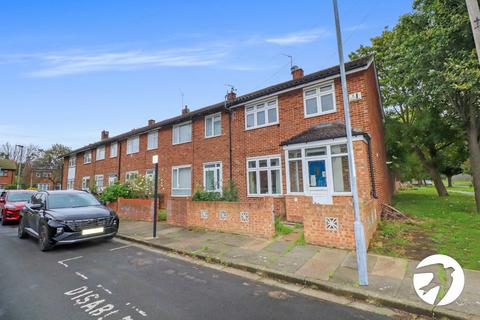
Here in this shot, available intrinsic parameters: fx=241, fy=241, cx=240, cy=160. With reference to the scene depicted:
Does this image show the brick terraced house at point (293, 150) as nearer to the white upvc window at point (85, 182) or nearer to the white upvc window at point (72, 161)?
the white upvc window at point (85, 182)

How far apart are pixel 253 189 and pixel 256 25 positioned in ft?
24.2

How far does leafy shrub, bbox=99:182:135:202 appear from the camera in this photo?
14008mm

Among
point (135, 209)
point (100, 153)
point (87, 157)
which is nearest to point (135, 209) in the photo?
point (135, 209)

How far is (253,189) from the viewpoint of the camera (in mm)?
12266

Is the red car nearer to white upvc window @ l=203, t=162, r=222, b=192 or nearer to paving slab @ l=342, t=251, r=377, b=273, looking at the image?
white upvc window @ l=203, t=162, r=222, b=192

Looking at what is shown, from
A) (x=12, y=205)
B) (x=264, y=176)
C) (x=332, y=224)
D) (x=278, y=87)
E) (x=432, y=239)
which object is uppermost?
(x=278, y=87)

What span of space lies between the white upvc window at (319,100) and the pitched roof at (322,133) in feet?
2.10

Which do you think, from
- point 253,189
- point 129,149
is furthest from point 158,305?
point 129,149

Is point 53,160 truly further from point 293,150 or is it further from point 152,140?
point 293,150

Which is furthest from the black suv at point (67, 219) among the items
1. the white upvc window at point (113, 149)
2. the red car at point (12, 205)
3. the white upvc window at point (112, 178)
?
the white upvc window at point (113, 149)

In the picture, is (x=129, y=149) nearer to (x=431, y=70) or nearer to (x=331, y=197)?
(x=331, y=197)

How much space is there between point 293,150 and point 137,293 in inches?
311

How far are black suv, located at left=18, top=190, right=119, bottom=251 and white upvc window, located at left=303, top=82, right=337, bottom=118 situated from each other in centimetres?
878

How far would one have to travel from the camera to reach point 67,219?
6.90 metres
